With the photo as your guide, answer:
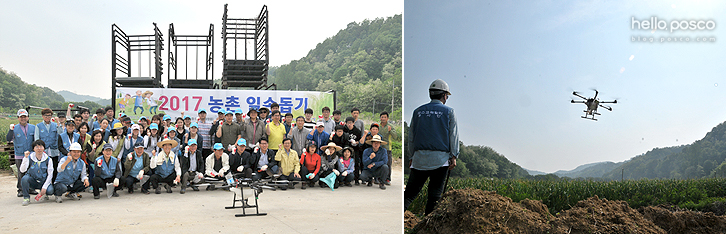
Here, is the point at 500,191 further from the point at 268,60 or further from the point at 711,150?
the point at 711,150

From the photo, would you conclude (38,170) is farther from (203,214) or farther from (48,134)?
(203,214)

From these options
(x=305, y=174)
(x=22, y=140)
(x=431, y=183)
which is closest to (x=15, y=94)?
(x=22, y=140)

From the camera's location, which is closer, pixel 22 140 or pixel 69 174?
pixel 69 174

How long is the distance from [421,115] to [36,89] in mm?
26449

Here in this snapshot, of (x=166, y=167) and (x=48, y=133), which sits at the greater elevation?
(x=48, y=133)

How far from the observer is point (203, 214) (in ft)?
12.7

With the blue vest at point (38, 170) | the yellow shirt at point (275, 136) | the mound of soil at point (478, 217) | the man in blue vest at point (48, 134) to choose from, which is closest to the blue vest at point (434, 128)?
the mound of soil at point (478, 217)

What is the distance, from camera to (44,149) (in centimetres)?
486

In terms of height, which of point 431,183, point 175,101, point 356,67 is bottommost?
point 431,183

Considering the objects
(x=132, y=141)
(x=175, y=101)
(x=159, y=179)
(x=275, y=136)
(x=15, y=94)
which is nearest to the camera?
(x=159, y=179)

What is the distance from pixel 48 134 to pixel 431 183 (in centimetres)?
507

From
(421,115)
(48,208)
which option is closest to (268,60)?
(48,208)

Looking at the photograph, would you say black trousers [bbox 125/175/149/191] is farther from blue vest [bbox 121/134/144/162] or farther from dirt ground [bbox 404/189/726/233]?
dirt ground [bbox 404/189/726/233]

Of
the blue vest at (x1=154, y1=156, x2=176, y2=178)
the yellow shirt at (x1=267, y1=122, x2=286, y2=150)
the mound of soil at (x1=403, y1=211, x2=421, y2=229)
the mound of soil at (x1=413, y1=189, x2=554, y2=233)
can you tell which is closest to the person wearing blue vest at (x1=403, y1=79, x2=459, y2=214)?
the mound of soil at (x1=413, y1=189, x2=554, y2=233)
